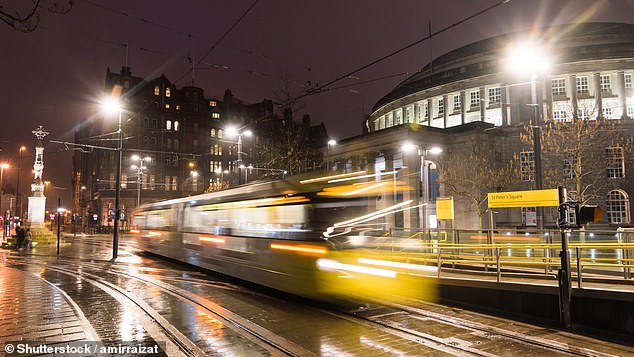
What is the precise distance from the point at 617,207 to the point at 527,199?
4082 cm

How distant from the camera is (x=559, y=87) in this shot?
185 ft

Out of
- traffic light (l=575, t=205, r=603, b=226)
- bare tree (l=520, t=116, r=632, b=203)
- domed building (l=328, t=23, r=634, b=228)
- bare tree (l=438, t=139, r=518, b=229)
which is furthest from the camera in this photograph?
domed building (l=328, t=23, r=634, b=228)

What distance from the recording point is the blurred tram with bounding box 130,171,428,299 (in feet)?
33.2

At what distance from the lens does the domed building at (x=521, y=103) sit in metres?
47.0

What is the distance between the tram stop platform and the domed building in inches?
1333

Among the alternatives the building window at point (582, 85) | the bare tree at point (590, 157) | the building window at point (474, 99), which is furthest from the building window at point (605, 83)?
the building window at point (474, 99)

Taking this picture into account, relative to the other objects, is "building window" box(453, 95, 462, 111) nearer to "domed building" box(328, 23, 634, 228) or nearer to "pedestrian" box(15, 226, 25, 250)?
"domed building" box(328, 23, 634, 228)

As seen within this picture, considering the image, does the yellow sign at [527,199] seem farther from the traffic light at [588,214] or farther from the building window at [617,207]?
the building window at [617,207]

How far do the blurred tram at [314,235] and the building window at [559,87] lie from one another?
5172 cm

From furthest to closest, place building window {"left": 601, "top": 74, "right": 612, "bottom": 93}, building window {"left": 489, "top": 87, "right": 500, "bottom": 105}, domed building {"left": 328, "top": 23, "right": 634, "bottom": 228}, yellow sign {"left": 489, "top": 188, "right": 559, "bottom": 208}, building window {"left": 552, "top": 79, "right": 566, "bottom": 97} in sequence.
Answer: building window {"left": 489, "top": 87, "right": 500, "bottom": 105} < building window {"left": 552, "top": 79, "right": 566, "bottom": 97} < building window {"left": 601, "top": 74, "right": 612, "bottom": 93} < domed building {"left": 328, "top": 23, "right": 634, "bottom": 228} < yellow sign {"left": 489, "top": 188, "right": 559, "bottom": 208}

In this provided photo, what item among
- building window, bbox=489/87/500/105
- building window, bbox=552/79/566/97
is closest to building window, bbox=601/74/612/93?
building window, bbox=552/79/566/97

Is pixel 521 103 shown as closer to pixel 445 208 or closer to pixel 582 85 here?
pixel 582 85

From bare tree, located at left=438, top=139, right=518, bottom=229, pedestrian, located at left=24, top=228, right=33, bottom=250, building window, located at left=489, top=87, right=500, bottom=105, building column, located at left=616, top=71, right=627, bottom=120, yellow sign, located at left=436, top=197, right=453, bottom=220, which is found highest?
building window, located at left=489, top=87, right=500, bottom=105

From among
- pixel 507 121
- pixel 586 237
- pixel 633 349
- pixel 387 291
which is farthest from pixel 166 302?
pixel 507 121
